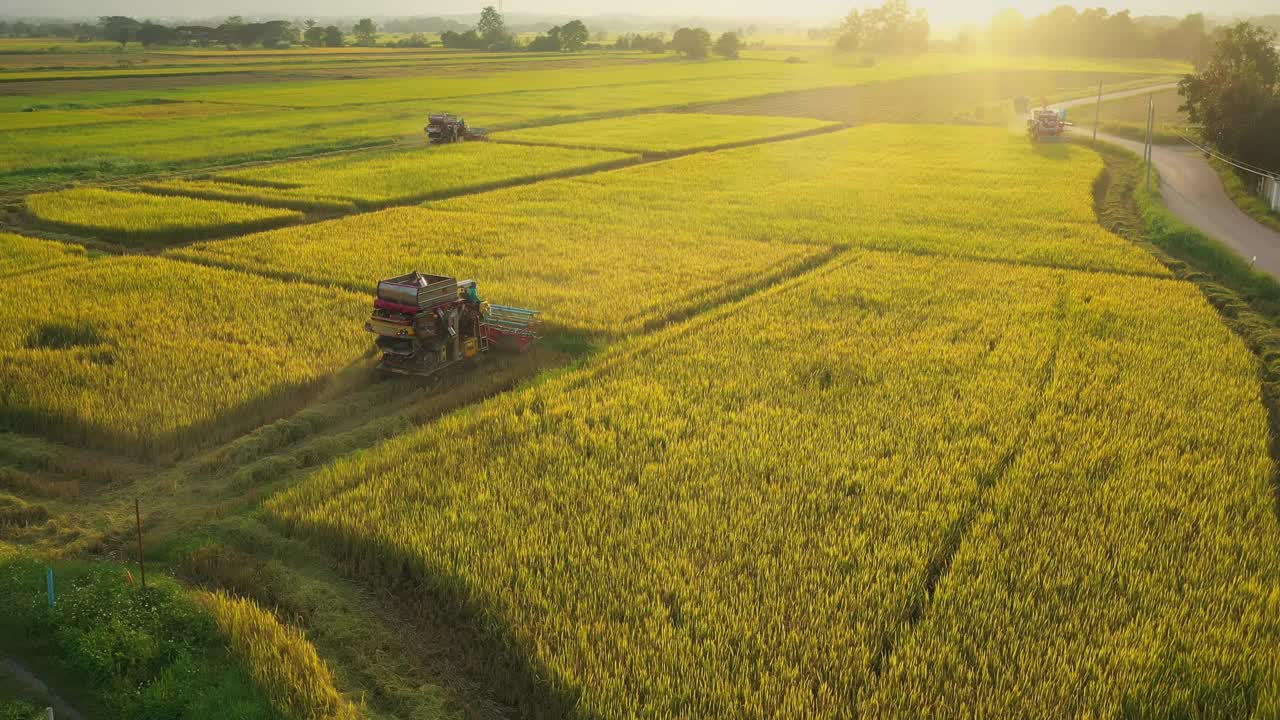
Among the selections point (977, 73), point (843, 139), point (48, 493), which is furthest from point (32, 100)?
point (977, 73)

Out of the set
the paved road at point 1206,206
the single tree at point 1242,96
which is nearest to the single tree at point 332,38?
the paved road at point 1206,206

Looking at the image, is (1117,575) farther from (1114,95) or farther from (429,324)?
(1114,95)

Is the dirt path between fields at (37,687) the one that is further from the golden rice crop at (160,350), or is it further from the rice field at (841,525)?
the golden rice crop at (160,350)

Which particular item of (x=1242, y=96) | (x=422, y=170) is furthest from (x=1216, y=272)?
(x=422, y=170)

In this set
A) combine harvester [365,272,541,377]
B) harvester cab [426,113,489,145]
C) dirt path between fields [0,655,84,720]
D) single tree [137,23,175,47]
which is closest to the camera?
dirt path between fields [0,655,84,720]

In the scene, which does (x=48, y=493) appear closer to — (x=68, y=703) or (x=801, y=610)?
(x=68, y=703)

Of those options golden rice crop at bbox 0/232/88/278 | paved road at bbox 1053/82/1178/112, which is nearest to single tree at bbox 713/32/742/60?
paved road at bbox 1053/82/1178/112

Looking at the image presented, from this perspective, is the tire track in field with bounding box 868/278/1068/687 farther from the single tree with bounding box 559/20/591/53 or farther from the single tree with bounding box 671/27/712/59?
the single tree with bounding box 559/20/591/53

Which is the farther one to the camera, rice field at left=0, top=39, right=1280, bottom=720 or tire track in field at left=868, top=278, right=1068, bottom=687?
tire track in field at left=868, top=278, right=1068, bottom=687
